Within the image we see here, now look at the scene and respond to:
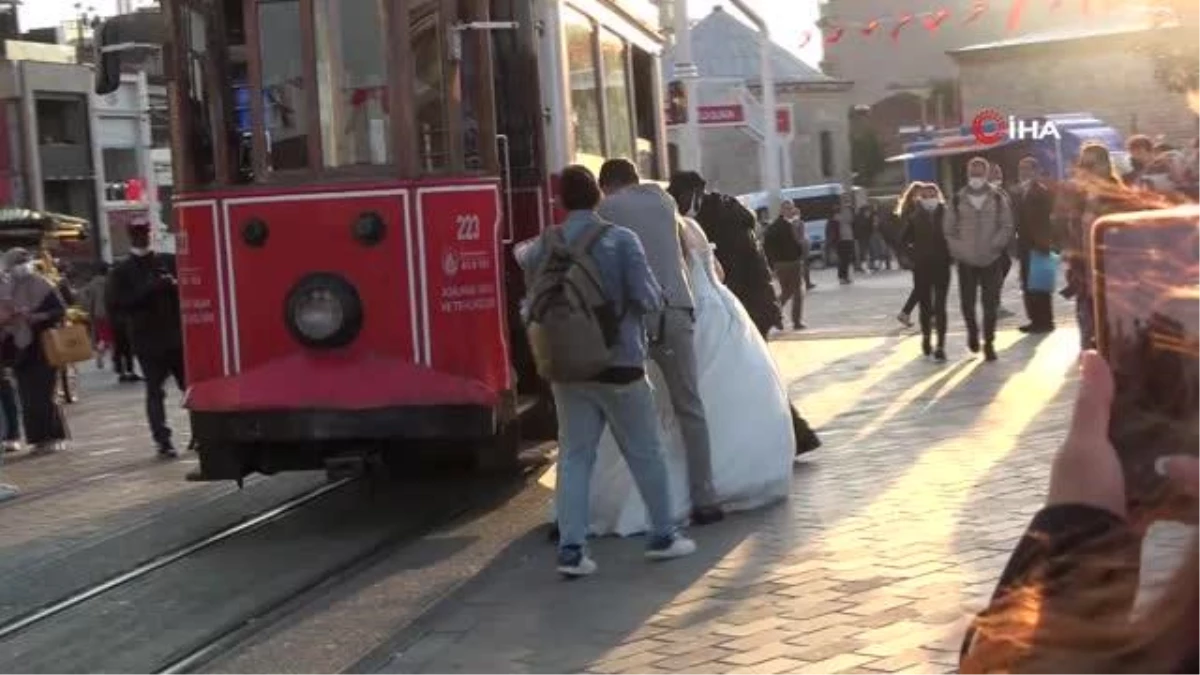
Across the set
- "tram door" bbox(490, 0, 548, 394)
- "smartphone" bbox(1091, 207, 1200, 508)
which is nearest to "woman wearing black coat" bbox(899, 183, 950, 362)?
"tram door" bbox(490, 0, 548, 394)

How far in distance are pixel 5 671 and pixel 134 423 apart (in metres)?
9.29

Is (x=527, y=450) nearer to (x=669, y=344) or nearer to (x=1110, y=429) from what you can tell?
(x=669, y=344)

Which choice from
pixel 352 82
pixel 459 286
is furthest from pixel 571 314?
pixel 352 82

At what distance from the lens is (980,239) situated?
47.5 feet

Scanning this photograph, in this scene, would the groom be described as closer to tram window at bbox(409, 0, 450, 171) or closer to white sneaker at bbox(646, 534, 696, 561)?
white sneaker at bbox(646, 534, 696, 561)

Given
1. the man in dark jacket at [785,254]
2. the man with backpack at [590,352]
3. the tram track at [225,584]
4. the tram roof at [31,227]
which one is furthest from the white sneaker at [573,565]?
the tram roof at [31,227]

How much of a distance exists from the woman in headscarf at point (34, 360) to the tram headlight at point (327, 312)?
232 inches

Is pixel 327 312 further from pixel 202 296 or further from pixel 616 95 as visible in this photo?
pixel 616 95

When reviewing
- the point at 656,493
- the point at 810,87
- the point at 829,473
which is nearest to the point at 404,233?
the point at 656,493

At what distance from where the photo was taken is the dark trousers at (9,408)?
13.5 meters

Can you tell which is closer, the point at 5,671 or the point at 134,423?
the point at 5,671

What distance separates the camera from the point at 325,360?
8414 millimetres

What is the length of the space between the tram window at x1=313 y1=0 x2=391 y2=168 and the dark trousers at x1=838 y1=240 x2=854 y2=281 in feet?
85.7

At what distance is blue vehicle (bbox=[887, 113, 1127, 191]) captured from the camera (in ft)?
130
